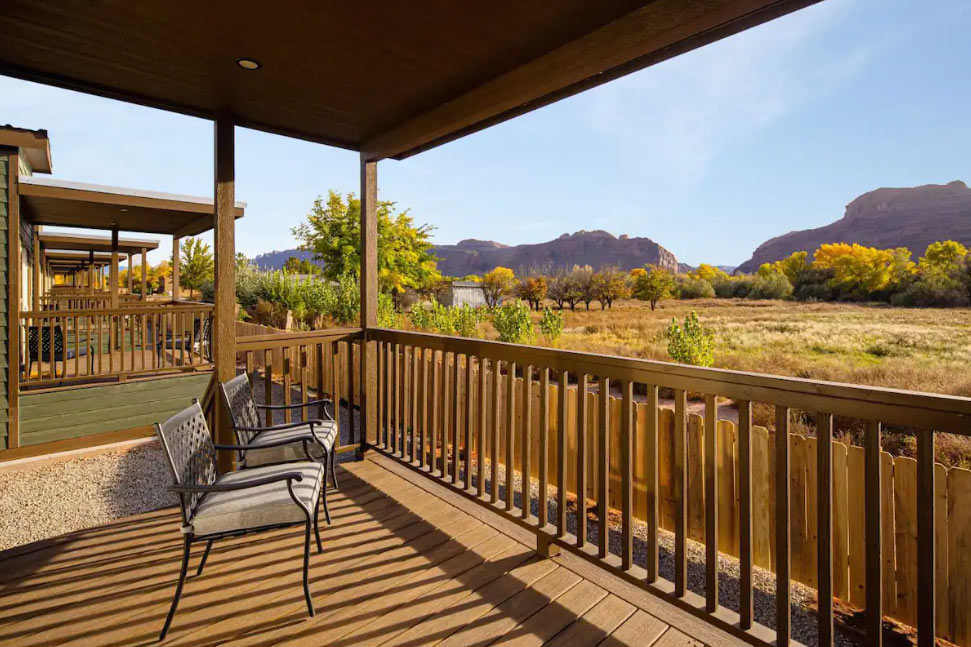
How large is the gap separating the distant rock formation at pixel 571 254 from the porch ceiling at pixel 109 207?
6232 cm

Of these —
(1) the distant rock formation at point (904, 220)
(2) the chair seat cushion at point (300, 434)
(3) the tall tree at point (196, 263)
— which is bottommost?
(2) the chair seat cushion at point (300, 434)

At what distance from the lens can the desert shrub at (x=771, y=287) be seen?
1764 cm

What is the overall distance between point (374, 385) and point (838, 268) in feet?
54.7

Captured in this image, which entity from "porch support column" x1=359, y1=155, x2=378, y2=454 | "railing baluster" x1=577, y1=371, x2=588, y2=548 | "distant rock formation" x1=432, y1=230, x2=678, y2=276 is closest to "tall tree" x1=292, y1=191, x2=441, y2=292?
"porch support column" x1=359, y1=155, x2=378, y2=454

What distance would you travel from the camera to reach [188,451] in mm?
1991

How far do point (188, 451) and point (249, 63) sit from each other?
1.93m

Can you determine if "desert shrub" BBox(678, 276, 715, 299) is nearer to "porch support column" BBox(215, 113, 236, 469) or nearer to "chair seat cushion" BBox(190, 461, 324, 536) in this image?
"porch support column" BBox(215, 113, 236, 469)

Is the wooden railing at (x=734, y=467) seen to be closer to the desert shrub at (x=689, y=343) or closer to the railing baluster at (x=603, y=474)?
the railing baluster at (x=603, y=474)

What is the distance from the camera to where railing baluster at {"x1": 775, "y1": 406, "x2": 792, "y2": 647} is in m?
1.51

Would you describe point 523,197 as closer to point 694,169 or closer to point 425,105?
point 694,169

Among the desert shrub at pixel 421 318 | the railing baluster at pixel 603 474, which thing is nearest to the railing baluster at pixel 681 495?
the railing baluster at pixel 603 474

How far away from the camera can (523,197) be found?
62.3 metres

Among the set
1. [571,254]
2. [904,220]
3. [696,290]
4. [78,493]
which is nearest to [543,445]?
[78,493]

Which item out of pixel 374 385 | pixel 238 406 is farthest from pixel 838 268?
pixel 238 406
